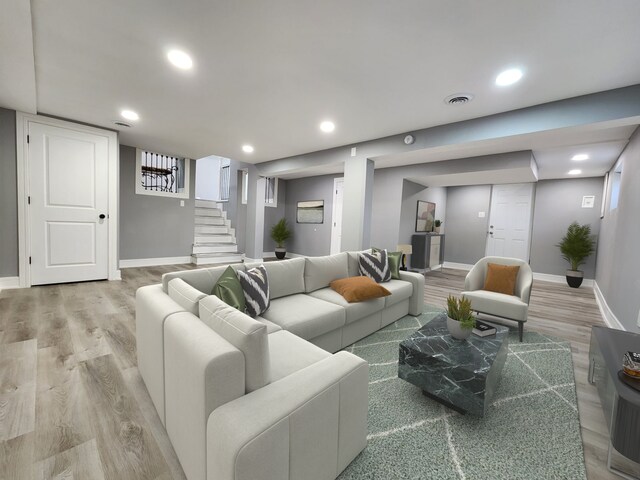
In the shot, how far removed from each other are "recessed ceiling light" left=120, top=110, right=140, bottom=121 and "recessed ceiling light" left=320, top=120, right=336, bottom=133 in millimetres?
2472

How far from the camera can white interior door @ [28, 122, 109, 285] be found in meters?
3.88

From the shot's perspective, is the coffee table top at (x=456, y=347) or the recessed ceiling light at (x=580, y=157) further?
the recessed ceiling light at (x=580, y=157)

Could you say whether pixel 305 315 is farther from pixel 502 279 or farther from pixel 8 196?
pixel 8 196

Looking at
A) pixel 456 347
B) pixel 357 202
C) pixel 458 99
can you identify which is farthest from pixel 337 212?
pixel 456 347

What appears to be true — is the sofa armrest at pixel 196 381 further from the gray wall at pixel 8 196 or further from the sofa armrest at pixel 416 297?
the gray wall at pixel 8 196

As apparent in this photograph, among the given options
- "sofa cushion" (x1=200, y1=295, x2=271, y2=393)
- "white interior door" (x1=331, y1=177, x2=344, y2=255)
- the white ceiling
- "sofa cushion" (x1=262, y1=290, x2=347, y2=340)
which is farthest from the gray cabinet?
"sofa cushion" (x1=200, y1=295, x2=271, y2=393)

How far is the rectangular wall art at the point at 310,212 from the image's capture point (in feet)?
24.8

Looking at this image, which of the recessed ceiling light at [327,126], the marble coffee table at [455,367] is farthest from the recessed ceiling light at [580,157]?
the marble coffee table at [455,367]

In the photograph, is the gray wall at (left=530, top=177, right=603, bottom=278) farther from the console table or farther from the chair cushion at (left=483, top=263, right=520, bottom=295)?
the console table

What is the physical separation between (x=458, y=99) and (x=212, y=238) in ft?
20.4

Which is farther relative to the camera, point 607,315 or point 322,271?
point 607,315

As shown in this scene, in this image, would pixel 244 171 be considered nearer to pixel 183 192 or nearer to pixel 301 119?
pixel 183 192

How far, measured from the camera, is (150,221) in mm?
5910

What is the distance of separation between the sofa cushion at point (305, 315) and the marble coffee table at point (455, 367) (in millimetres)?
614
